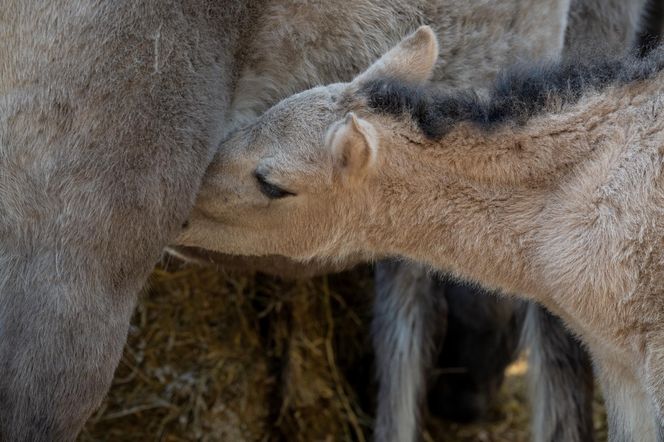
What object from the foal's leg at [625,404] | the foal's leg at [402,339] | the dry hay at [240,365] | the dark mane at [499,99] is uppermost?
the dark mane at [499,99]

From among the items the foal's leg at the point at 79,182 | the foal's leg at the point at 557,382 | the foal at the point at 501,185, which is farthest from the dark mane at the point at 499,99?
the foal's leg at the point at 557,382

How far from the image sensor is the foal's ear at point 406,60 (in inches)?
165

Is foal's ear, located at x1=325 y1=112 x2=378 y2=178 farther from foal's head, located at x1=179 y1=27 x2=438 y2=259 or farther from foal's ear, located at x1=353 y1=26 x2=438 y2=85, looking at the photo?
foal's ear, located at x1=353 y1=26 x2=438 y2=85

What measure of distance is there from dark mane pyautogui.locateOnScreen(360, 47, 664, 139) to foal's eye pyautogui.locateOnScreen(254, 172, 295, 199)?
0.49 m

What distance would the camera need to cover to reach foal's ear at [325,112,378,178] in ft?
12.9

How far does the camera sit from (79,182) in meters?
3.66

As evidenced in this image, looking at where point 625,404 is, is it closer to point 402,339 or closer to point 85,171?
point 402,339

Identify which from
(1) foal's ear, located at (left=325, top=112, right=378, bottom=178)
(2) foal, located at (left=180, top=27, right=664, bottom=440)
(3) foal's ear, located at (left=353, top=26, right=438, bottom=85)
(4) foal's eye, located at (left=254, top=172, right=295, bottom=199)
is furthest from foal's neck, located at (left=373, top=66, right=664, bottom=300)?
(4) foal's eye, located at (left=254, top=172, right=295, bottom=199)

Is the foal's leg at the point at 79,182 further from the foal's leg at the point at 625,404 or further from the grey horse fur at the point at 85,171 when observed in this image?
the foal's leg at the point at 625,404

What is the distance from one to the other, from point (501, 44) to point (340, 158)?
3.67 feet

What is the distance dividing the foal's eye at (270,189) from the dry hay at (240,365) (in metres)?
1.84

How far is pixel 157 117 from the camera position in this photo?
376 cm

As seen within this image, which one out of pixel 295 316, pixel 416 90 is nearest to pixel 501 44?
pixel 416 90

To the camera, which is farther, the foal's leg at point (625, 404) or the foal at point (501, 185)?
the foal's leg at point (625, 404)
